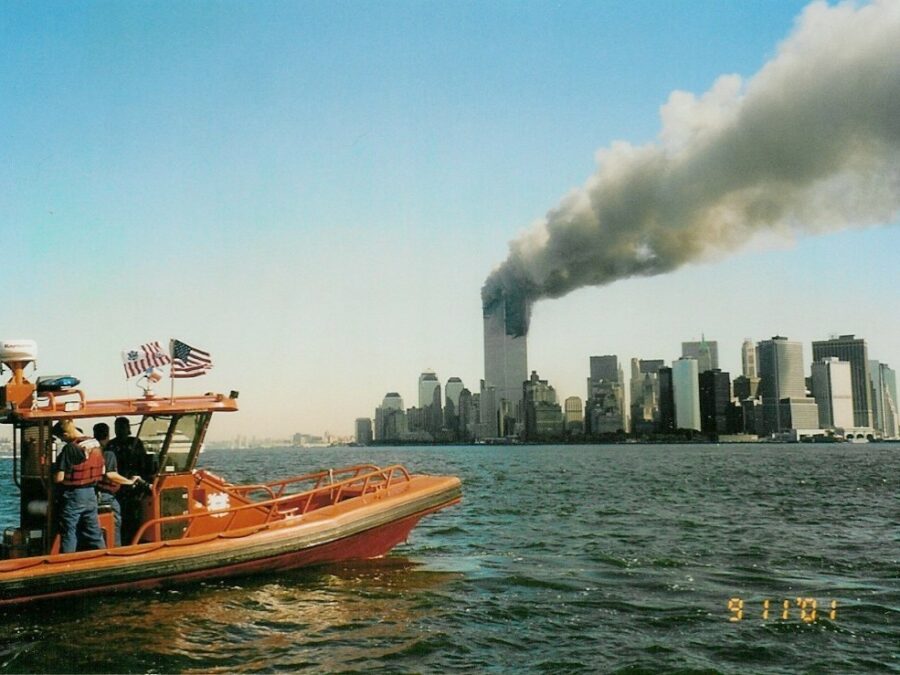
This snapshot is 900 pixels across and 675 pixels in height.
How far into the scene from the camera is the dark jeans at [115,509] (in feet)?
37.3

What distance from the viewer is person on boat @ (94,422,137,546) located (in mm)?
10953

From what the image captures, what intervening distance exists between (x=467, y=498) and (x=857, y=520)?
43.4ft

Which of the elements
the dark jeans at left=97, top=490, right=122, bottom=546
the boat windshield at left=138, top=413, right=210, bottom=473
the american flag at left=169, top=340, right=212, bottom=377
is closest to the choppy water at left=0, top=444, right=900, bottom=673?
the dark jeans at left=97, top=490, right=122, bottom=546

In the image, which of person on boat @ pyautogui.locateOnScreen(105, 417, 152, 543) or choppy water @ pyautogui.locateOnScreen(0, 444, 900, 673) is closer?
choppy water @ pyautogui.locateOnScreen(0, 444, 900, 673)

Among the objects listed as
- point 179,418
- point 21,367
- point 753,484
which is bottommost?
point 753,484

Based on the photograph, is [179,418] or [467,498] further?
[467,498]

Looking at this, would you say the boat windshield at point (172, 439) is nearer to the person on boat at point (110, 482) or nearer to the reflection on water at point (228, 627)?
the person on boat at point (110, 482)

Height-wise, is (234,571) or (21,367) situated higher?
(21,367)

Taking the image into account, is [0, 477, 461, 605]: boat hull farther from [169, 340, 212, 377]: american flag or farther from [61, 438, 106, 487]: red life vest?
[169, 340, 212, 377]: american flag

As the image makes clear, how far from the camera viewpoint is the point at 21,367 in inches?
430

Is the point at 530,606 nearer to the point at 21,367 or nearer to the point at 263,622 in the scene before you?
the point at 263,622

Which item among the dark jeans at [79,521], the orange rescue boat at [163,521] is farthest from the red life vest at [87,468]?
the orange rescue boat at [163,521]

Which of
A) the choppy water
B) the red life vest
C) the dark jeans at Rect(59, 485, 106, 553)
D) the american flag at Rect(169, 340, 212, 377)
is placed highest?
the american flag at Rect(169, 340, 212, 377)

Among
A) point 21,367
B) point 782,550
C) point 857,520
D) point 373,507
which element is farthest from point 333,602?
point 857,520
